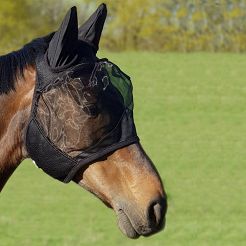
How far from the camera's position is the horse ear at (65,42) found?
3.05 m

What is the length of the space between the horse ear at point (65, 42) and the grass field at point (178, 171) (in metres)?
4.79

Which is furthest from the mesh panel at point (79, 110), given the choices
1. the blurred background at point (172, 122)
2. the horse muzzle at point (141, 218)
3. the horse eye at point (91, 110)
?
the blurred background at point (172, 122)

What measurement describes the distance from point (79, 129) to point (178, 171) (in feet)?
29.1

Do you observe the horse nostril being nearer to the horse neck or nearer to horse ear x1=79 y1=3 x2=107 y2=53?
the horse neck

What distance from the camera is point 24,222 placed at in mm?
8758

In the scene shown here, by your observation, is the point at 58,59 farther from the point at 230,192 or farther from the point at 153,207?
the point at 230,192

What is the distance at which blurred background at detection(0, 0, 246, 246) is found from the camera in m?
8.57

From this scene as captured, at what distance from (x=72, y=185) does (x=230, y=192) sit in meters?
2.17

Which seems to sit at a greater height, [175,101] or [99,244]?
[99,244]

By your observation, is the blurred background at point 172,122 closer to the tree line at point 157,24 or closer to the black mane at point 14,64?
the tree line at point 157,24

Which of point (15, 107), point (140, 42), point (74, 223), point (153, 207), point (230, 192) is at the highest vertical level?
point (15, 107)

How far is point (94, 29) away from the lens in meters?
3.37

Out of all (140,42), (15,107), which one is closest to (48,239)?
(15,107)

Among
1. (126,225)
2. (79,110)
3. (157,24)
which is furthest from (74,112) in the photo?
(157,24)
